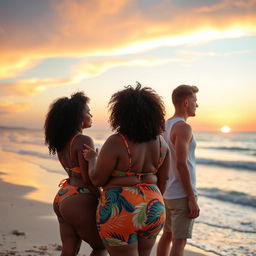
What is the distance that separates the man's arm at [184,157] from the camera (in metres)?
3.64

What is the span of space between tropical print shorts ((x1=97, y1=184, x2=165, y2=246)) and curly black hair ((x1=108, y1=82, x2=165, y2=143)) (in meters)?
0.39

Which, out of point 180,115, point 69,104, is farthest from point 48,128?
point 180,115

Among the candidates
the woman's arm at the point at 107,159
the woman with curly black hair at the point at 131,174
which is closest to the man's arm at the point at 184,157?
the woman with curly black hair at the point at 131,174

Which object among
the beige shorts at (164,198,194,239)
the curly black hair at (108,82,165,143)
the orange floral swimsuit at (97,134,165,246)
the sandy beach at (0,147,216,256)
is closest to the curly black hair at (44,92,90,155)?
the curly black hair at (108,82,165,143)

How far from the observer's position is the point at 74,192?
319 cm

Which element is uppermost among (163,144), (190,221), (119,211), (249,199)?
(163,144)

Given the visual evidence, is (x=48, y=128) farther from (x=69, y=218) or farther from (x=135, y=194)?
(x=135, y=194)

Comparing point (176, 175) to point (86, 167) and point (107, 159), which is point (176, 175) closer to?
point (86, 167)

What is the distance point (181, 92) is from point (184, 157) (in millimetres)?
669

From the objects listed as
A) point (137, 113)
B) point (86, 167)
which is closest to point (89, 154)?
point (86, 167)

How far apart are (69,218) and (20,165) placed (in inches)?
630

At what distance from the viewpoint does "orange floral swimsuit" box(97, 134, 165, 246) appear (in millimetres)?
2752

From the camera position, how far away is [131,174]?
2.81m

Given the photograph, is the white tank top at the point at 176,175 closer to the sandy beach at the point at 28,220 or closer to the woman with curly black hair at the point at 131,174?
the woman with curly black hair at the point at 131,174
